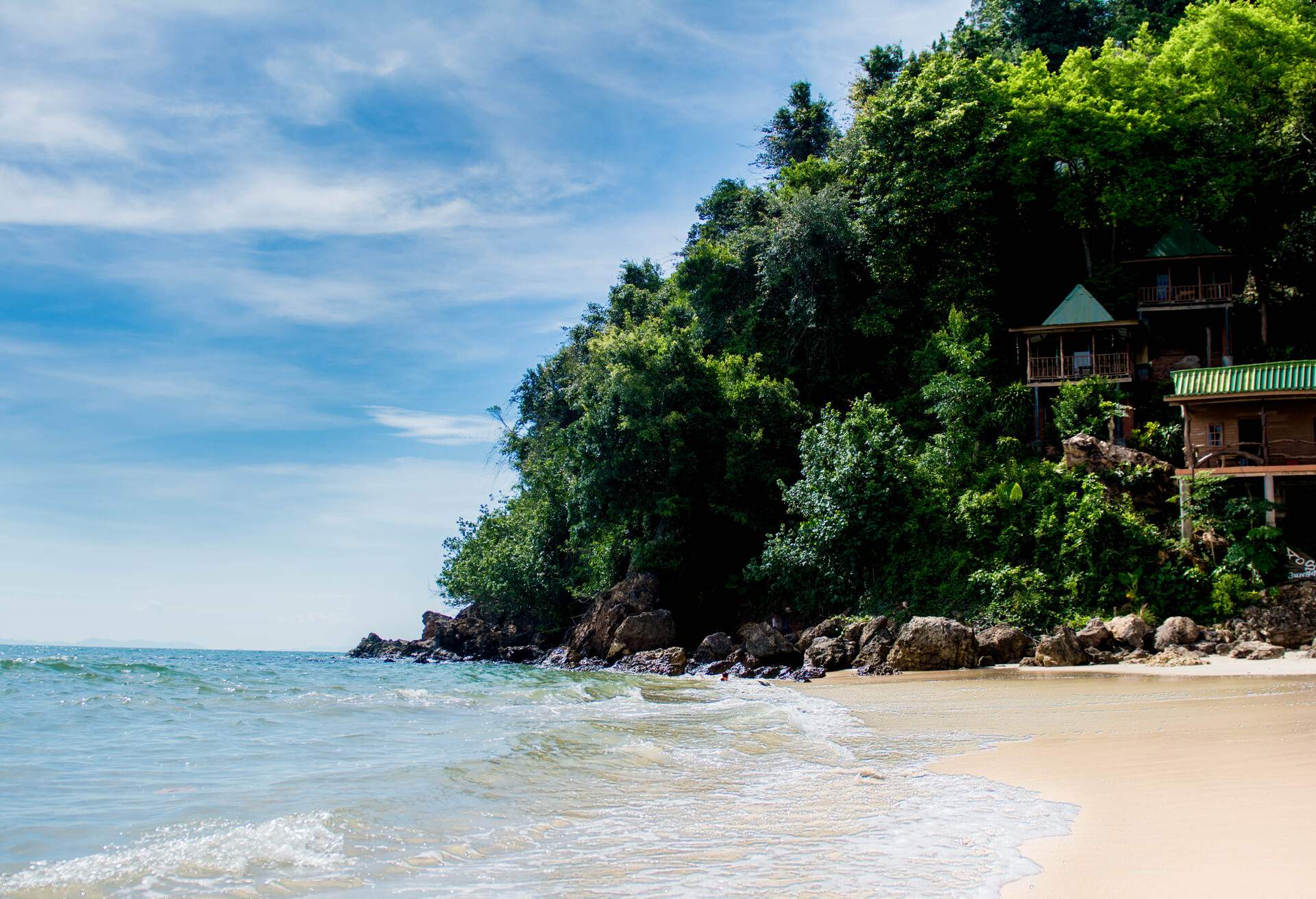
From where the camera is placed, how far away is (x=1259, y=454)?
22.4m

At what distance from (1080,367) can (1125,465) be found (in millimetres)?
5673

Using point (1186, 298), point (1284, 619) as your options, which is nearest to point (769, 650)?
point (1284, 619)

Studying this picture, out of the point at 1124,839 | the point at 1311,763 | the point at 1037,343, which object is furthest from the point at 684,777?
the point at 1037,343

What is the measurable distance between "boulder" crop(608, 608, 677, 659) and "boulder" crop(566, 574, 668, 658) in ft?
1.20

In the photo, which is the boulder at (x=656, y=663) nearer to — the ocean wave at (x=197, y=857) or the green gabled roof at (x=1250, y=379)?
the green gabled roof at (x=1250, y=379)

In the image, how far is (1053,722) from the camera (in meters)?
10.6

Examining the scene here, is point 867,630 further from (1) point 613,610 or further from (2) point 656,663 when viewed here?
(1) point 613,610

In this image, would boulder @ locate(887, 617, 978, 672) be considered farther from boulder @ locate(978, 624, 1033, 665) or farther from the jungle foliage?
the jungle foliage

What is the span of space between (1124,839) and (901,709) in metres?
7.99

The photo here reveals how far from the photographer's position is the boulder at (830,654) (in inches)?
862

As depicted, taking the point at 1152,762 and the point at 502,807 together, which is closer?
the point at 502,807

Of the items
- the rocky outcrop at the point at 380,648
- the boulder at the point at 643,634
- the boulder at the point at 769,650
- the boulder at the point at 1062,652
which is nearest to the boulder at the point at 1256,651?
the boulder at the point at 1062,652

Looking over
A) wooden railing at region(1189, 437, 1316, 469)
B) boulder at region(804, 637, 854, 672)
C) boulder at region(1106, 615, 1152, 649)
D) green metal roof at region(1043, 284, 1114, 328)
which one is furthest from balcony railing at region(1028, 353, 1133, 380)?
boulder at region(804, 637, 854, 672)

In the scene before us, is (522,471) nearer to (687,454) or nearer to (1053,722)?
(687,454)
